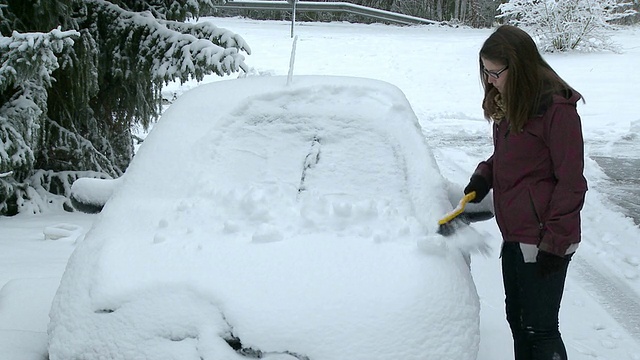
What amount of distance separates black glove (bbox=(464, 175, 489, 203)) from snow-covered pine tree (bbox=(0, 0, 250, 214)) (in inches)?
117

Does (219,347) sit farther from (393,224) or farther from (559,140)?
(559,140)

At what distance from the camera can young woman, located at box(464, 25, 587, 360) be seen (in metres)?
2.46

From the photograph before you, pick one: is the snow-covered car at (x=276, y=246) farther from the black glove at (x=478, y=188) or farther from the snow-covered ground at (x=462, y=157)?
the snow-covered ground at (x=462, y=157)

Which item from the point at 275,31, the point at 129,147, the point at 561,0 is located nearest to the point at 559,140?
the point at 129,147

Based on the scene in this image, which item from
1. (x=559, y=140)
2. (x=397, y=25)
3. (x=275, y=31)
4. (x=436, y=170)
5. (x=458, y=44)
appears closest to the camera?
(x=559, y=140)

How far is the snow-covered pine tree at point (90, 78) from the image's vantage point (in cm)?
525

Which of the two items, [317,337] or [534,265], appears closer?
[317,337]

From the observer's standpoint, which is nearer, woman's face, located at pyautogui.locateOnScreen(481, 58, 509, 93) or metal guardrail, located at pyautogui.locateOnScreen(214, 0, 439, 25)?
woman's face, located at pyautogui.locateOnScreen(481, 58, 509, 93)

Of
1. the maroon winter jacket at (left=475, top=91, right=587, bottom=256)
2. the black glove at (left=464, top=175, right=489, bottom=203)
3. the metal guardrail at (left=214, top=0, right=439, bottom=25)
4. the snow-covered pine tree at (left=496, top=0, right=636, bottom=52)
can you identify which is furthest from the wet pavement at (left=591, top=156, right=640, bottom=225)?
the metal guardrail at (left=214, top=0, right=439, bottom=25)

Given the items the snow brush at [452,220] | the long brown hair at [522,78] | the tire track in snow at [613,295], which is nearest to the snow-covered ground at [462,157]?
the tire track in snow at [613,295]

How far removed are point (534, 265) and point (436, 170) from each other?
804mm

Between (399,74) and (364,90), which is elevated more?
(364,90)

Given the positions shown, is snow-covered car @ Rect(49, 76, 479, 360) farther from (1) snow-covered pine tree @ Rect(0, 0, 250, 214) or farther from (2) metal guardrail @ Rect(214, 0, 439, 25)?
(2) metal guardrail @ Rect(214, 0, 439, 25)

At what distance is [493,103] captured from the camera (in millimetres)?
2846
